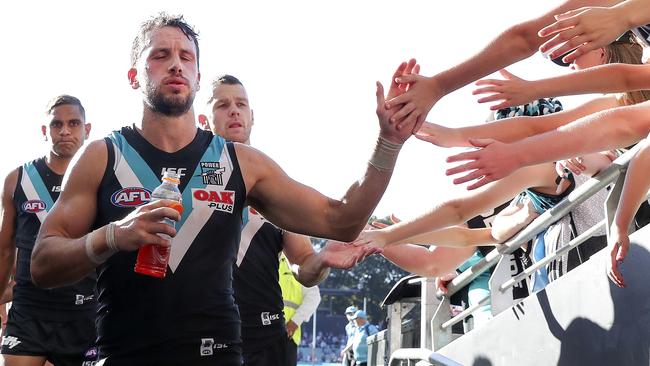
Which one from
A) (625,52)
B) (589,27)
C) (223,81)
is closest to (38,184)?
(223,81)

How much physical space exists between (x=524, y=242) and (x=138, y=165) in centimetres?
236

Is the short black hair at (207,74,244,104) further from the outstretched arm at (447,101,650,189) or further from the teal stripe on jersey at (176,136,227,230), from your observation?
the outstretched arm at (447,101,650,189)

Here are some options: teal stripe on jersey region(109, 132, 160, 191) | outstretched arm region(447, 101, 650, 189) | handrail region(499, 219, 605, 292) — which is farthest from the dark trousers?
outstretched arm region(447, 101, 650, 189)

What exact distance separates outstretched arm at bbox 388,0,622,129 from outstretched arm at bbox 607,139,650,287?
0.68 metres

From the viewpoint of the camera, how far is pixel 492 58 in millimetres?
4551

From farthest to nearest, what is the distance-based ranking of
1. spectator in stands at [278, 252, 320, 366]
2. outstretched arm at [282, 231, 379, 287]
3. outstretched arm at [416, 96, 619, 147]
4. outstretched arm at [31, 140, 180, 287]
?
spectator in stands at [278, 252, 320, 366] < outstretched arm at [282, 231, 379, 287] < outstretched arm at [416, 96, 619, 147] < outstretched arm at [31, 140, 180, 287]

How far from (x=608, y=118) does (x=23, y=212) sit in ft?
15.5

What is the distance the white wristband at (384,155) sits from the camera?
177 inches

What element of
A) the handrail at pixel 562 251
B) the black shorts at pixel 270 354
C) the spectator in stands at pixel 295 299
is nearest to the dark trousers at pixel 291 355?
the black shorts at pixel 270 354

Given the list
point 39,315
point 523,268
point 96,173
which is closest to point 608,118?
point 523,268

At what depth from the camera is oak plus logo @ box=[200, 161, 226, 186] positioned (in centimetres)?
464

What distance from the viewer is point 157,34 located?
4969 mm

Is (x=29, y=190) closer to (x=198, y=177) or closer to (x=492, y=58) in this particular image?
(x=198, y=177)

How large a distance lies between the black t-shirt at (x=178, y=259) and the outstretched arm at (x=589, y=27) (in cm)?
159
